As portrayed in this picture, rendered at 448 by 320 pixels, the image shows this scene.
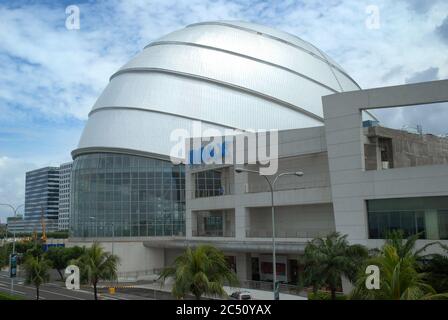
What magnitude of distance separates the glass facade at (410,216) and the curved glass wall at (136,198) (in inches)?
1380

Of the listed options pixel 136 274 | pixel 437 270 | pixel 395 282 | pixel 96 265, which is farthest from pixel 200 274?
pixel 136 274

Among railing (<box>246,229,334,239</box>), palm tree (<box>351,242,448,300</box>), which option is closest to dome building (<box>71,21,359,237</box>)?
railing (<box>246,229,334,239</box>)

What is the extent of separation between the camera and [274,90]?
207ft

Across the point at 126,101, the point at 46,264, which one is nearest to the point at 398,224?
the point at 46,264

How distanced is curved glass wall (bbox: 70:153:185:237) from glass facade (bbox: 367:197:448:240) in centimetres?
3506

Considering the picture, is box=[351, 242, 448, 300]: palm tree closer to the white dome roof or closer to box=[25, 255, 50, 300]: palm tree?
box=[25, 255, 50, 300]: palm tree

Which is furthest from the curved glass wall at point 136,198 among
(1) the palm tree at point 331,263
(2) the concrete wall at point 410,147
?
(1) the palm tree at point 331,263

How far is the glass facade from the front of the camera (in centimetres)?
3238

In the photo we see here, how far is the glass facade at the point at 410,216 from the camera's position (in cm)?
→ 3238

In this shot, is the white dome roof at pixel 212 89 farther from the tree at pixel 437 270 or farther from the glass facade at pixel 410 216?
the tree at pixel 437 270

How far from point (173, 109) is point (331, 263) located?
41.5m

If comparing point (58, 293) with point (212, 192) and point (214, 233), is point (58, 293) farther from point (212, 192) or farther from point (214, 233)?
point (212, 192)

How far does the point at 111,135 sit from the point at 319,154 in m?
32.4

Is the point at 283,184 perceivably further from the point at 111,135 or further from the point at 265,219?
the point at 111,135
